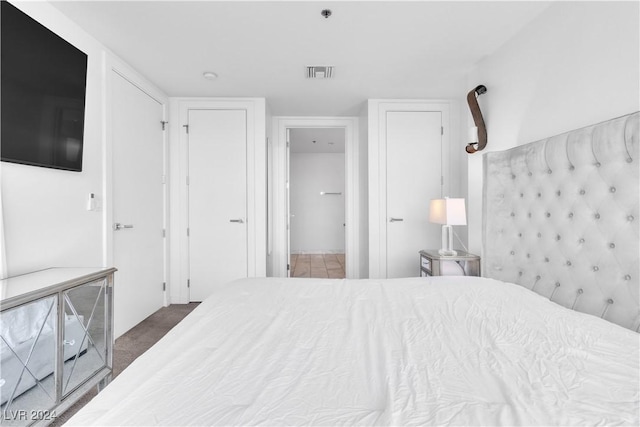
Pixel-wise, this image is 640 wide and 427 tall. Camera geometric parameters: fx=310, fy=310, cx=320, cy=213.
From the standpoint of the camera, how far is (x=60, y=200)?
2.00 m

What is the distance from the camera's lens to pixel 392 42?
92.3 inches

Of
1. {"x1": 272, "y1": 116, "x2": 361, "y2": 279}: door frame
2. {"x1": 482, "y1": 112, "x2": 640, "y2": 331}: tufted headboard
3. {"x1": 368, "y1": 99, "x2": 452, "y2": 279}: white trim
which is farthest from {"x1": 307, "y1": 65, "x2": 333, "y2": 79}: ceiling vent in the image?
{"x1": 482, "y1": 112, "x2": 640, "y2": 331}: tufted headboard

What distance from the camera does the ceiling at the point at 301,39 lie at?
76.6 inches

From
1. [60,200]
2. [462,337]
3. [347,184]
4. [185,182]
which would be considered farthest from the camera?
[347,184]

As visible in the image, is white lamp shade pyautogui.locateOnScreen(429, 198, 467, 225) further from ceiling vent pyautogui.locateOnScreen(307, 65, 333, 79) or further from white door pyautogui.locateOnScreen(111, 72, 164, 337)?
white door pyautogui.locateOnScreen(111, 72, 164, 337)

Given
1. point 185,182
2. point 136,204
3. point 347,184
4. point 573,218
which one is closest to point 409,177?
point 347,184

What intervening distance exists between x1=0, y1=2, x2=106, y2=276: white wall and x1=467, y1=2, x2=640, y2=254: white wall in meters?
3.03

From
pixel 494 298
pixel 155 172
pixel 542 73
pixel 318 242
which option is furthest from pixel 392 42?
pixel 318 242

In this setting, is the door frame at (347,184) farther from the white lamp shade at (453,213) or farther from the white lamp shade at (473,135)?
the white lamp shade at (473,135)

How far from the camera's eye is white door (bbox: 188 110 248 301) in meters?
3.60

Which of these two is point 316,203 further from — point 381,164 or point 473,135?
point 473,135

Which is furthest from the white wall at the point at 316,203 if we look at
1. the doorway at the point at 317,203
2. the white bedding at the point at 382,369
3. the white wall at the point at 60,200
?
the white bedding at the point at 382,369

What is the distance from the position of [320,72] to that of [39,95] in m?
2.02

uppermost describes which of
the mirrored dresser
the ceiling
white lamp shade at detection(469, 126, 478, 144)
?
the ceiling
